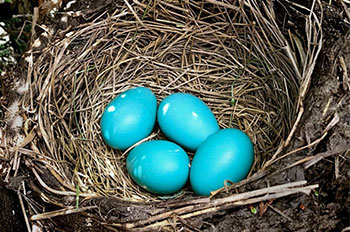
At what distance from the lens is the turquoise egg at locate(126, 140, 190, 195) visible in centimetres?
184

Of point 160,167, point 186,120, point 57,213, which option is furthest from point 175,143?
point 57,213

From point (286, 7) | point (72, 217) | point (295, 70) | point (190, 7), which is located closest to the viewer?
point (72, 217)

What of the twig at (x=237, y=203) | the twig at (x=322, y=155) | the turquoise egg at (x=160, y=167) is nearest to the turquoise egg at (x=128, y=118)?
the turquoise egg at (x=160, y=167)

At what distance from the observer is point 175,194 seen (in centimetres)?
196

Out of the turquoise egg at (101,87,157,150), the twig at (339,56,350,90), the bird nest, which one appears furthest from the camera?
the turquoise egg at (101,87,157,150)

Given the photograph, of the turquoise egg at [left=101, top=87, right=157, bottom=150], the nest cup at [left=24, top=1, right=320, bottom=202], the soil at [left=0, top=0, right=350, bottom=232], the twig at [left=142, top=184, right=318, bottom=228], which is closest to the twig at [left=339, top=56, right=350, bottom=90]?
the soil at [left=0, top=0, right=350, bottom=232]

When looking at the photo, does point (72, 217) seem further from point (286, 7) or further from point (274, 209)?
point (286, 7)

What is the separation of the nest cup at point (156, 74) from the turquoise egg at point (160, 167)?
0.09m

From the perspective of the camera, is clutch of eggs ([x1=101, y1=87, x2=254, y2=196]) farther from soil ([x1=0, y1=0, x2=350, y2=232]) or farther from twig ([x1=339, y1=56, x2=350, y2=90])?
twig ([x1=339, y1=56, x2=350, y2=90])

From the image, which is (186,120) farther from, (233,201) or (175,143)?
(233,201)

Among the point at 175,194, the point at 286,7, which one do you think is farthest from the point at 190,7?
the point at 175,194

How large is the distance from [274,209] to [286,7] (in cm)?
95

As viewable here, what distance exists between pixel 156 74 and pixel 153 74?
1.7 inches

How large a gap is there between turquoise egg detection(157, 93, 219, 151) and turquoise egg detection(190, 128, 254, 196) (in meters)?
0.12
